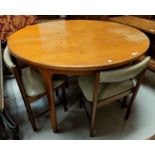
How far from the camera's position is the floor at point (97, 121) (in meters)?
1.62

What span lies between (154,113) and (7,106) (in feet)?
5.28

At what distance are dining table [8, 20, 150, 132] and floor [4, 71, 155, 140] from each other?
157 mm

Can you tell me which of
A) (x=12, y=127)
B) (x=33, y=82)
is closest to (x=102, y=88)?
(x=33, y=82)

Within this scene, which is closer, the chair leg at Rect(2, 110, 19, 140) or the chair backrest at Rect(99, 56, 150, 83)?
the chair backrest at Rect(99, 56, 150, 83)

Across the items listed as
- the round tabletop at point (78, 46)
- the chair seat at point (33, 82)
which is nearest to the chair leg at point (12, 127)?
the chair seat at point (33, 82)

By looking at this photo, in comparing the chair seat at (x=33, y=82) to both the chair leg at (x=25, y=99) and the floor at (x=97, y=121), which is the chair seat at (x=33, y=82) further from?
the floor at (x=97, y=121)

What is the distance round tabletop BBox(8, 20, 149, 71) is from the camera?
1.18m

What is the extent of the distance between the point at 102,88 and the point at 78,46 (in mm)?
398

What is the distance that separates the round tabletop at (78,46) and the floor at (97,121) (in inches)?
30.0

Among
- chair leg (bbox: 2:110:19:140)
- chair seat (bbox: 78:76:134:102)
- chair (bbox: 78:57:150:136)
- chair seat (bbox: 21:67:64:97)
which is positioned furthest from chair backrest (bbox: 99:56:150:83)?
chair leg (bbox: 2:110:19:140)

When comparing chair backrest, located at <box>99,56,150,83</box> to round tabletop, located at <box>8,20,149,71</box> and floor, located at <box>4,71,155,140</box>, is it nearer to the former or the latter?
round tabletop, located at <box>8,20,149,71</box>

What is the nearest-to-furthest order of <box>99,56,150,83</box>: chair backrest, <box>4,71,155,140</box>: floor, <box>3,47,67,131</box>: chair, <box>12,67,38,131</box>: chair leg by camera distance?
<box>99,56,150,83</box>: chair backrest
<box>12,67,38,131</box>: chair leg
<box>3,47,67,131</box>: chair
<box>4,71,155,140</box>: floor

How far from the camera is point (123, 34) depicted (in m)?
1.64

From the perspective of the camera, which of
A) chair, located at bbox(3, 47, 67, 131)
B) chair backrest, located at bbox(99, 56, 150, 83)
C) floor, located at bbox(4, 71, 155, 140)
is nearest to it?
chair backrest, located at bbox(99, 56, 150, 83)
